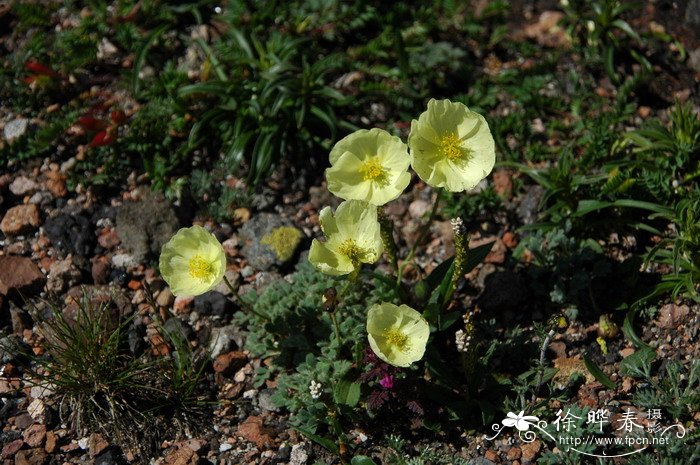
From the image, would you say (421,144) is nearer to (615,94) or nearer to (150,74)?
(615,94)

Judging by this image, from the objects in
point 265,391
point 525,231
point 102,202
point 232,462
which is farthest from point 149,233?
point 525,231

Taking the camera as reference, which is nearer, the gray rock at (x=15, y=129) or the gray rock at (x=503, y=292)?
the gray rock at (x=503, y=292)

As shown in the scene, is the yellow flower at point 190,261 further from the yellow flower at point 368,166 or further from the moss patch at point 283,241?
the moss patch at point 283,241

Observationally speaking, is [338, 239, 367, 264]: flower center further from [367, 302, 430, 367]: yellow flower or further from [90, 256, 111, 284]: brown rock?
[90, 256, 111, 284]: brown rock

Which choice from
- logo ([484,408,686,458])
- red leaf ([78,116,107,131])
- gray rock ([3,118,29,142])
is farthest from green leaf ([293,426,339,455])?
gray rock ([3,118,29,142])

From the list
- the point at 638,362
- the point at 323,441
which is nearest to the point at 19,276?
the point at 323,441

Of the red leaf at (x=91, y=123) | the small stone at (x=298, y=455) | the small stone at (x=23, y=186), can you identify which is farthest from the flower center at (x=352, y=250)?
the small stone at (x=23, y=186)

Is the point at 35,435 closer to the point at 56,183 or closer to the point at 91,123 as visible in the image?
the point at 56,183
